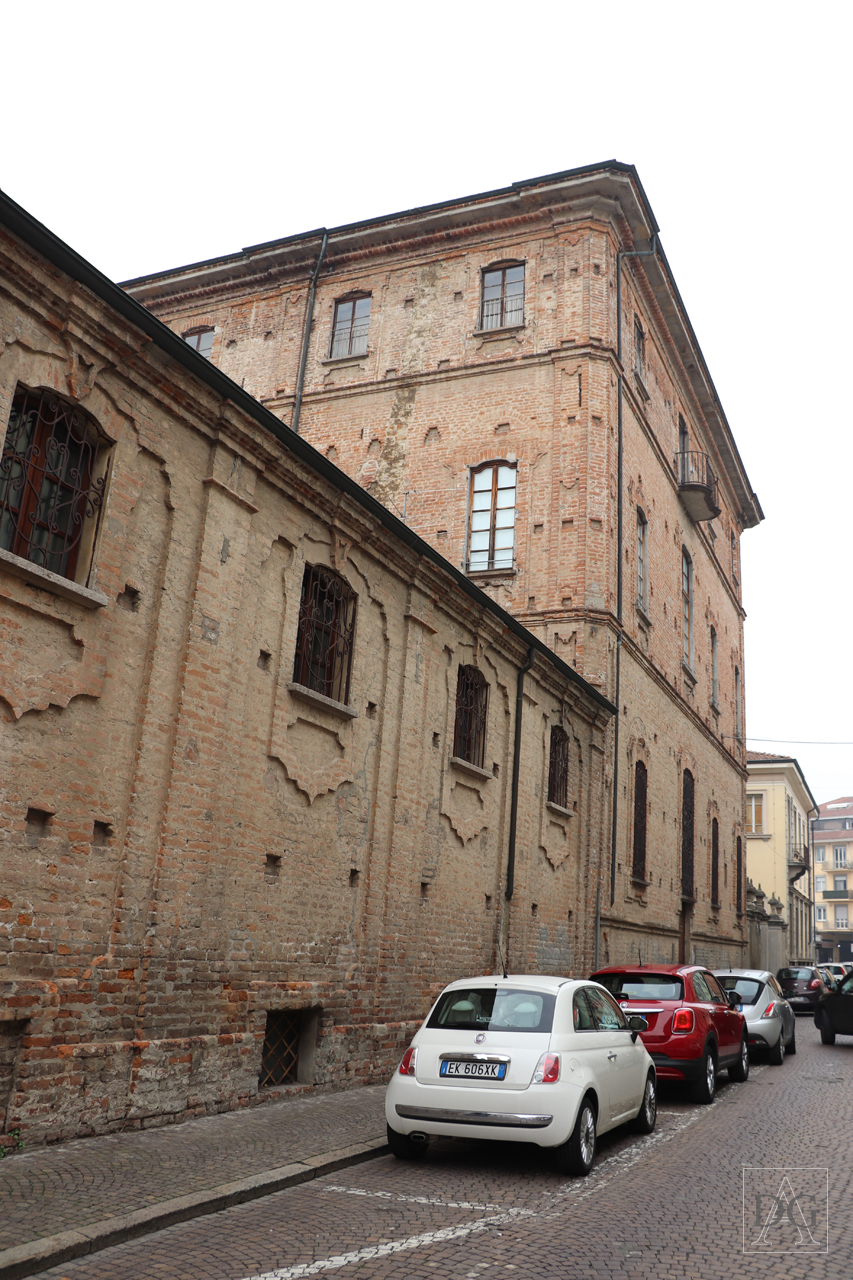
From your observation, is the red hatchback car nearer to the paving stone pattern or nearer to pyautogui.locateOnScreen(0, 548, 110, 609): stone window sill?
the paving stone pattern

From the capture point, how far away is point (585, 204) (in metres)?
22.4

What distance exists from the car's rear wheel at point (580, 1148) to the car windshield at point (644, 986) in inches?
168

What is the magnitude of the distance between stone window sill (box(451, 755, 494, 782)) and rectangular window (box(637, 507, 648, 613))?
9.95 metres

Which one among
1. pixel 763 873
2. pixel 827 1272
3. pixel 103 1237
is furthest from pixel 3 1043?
pixel 763 873

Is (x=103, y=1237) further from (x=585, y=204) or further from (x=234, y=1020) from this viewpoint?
(x=585, y=204)

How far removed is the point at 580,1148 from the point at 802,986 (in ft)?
83.7

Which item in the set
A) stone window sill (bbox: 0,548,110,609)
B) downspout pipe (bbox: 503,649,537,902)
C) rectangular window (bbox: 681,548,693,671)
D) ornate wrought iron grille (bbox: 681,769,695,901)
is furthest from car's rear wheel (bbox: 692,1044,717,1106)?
rectangular window (bbox: 681,548,693,671)

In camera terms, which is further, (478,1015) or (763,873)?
(763,873)

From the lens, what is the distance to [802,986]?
29.8 metres

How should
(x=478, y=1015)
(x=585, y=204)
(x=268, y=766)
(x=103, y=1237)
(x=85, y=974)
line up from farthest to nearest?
1. (x=585, y=204)
2. (x=268, y=766)
3. (x=478, y=1015)
4. (x=85, y=974)
5. (x=103, y=1237)

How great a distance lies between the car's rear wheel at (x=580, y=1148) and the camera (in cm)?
716

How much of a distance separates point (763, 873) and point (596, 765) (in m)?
42.3

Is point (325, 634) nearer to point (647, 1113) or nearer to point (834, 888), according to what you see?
point (647, 1113)

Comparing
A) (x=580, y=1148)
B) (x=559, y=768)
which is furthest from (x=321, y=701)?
(x=559, y=768)
